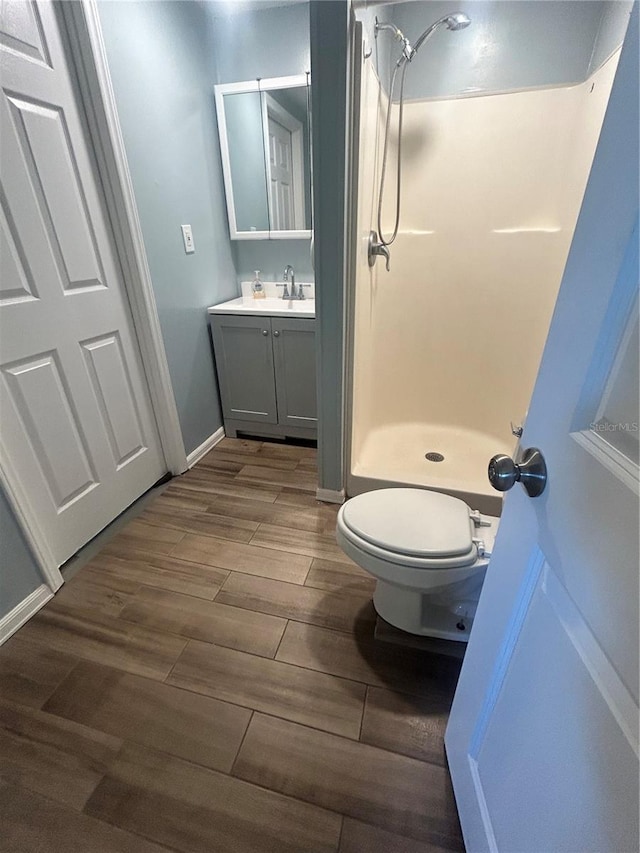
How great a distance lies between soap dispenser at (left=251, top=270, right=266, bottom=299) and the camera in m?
2.32

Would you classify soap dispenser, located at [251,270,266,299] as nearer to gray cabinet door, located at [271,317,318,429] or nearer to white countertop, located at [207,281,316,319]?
white countertop, located at [207,281,316,319]

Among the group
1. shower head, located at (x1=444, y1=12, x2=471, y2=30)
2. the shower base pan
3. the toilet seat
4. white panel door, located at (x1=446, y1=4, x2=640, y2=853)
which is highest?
shower head, located at (x1=444, y1=12, x2=471, y2=30)

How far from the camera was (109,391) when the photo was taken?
1609 millimetres

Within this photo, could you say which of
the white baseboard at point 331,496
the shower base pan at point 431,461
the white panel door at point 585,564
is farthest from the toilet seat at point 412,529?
the white baseboard at point 331,496

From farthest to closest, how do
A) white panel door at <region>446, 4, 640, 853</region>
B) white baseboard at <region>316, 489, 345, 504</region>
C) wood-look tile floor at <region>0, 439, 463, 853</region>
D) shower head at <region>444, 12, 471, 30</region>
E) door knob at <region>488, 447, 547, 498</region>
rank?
1. white baseboard at <region>316, 489, 345, 504</region>
2. shower head at <region>444, 12, 471, 30</region>
3. wood-look tile floor at <region>0, 439, 463, 853</region>
4. door knob at <region>488, 447, 547, 498</region>
5. white panel door at <region>446, 4, 640, 853</region>

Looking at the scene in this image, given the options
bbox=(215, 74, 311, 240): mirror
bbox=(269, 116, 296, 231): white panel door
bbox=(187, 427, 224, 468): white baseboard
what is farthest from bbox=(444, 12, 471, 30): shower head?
bbox=(187, 427, 224, 468): white baseboard

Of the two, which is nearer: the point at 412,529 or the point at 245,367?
the point at 412,529

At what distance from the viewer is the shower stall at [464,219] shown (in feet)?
5.03

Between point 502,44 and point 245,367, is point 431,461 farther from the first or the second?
point 502,44

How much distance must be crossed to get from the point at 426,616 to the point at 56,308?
1656 mm

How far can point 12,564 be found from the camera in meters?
1.22

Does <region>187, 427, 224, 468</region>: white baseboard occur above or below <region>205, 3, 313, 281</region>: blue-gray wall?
below

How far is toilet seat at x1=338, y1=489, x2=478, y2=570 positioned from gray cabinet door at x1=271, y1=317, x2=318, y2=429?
3.42 ft

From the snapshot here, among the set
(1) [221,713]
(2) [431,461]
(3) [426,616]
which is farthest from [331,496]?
(1) [221,713]
